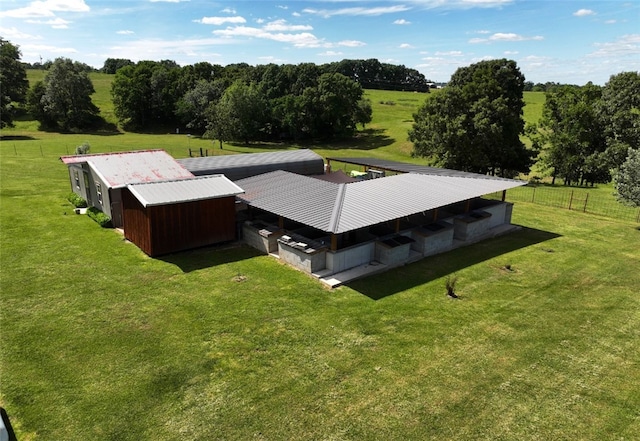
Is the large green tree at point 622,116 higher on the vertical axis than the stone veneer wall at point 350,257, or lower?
A: higher

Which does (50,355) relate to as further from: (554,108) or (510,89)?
(554,108)

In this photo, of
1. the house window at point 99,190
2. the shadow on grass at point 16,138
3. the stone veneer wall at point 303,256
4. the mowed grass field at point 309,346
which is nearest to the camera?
the mowed grass field at point 309,346

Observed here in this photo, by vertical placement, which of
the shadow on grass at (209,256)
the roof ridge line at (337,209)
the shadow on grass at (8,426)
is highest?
the roof ridge line at (337,209)

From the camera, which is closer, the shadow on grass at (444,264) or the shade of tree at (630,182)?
the shadow on grass at (444,264)

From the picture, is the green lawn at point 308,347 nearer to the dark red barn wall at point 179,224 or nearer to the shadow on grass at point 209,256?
the shadow on grass at point 209,256

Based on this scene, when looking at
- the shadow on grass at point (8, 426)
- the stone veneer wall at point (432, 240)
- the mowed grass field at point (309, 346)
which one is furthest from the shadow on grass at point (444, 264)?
the shadow on grass at point (8, 426)

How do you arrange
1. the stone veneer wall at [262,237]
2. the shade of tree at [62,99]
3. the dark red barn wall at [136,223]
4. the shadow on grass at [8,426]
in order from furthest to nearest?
the shade of tree at [62,99] < the stone veneer wall at [262,237] < the dark red barn wall at [136,223] < the shadow on grass at [8,426]

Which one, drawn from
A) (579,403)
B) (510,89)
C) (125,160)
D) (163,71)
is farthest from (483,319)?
(163,71)
